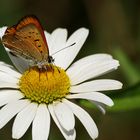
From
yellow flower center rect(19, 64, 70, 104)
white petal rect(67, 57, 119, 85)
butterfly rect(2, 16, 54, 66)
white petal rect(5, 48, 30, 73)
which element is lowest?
white petal rect(67, 57, 119, 85)

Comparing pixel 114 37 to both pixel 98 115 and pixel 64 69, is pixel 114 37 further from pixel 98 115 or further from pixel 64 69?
pixel 64 69

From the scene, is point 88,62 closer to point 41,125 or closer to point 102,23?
point 41,125

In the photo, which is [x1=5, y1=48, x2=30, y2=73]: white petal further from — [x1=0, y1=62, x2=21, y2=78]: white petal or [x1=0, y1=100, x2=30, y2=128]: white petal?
[x1=0, y1=100, x2=30, y2=128]: white petal

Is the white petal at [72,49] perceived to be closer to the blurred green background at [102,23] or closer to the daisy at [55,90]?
the daisy at [55,90]

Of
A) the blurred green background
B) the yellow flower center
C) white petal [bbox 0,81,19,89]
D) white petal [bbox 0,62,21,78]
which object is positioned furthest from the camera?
the blurred green background

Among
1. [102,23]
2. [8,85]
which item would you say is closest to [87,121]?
[8,85]

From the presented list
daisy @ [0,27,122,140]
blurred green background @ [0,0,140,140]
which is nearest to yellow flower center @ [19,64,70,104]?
daisy @ [0,27,122,140]

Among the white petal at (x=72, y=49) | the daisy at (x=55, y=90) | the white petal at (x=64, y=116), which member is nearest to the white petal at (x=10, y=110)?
the daisy at (x=55, y=90)
